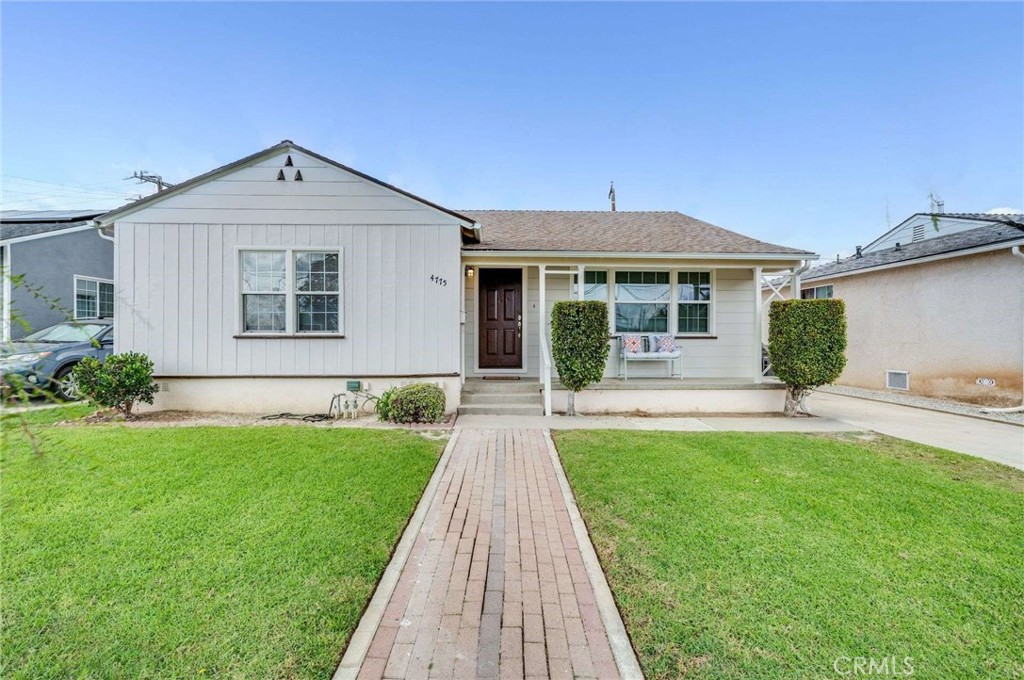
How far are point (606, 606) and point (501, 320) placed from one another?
698 centimetres

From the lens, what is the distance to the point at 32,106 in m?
6.12

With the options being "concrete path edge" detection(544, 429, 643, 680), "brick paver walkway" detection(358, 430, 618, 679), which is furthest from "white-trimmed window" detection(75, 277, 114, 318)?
"concrete path edge" detection(544, 429, 643, 680)

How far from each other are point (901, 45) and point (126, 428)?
63.9 feet

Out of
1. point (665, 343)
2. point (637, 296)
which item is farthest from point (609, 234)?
point (665, 343)

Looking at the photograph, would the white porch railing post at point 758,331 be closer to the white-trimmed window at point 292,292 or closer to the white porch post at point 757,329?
the white porch post at point 757,329

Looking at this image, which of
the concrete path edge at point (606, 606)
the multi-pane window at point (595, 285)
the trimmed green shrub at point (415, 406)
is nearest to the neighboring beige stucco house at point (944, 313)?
the multi-pane window at point (595, 285)

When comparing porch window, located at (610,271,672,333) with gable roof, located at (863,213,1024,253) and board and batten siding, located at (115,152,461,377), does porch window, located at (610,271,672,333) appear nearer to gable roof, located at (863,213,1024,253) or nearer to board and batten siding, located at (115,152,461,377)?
board and batten siding, located at (115,152,461,377)

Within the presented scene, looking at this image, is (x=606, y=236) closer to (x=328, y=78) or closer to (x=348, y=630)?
(x=348, y=630)

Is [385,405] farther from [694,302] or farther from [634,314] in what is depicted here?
[694,302]

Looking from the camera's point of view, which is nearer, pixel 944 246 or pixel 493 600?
pixel 493 600

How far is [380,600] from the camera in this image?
2393mm

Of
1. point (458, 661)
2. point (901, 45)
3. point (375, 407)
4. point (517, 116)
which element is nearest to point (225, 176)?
point (375, 407)

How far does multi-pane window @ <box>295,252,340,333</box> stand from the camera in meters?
7.20

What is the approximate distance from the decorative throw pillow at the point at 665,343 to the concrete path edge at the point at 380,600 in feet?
20.9
